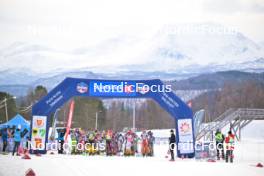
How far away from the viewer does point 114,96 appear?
18.3 meters

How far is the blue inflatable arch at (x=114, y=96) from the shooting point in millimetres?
18016

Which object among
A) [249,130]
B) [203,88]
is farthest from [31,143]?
[249,130]

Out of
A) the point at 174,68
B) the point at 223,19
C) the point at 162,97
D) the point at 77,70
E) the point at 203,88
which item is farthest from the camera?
the point at 203,88

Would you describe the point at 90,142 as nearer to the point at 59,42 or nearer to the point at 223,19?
the point at 59,42

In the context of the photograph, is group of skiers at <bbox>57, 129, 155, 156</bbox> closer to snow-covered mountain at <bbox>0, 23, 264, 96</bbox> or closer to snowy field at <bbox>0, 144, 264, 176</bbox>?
snowy field at <bbox>0, 144, 264, 176</bbox>

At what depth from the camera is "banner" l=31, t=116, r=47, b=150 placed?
59.8 feet

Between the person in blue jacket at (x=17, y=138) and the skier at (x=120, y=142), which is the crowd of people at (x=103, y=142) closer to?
the skier at (x=120, y=142)

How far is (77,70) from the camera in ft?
95.3

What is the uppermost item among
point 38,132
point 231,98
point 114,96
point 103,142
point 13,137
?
point 231,98

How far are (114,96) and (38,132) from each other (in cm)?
277

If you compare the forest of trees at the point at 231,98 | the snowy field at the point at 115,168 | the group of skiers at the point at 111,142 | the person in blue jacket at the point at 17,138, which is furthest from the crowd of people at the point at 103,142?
the forest of trees at the point at 231,98

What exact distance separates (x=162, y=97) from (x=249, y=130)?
68.1 ft

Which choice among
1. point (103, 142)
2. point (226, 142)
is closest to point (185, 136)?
point (226, 142)

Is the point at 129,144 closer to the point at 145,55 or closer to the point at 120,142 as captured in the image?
the point at 120,142
